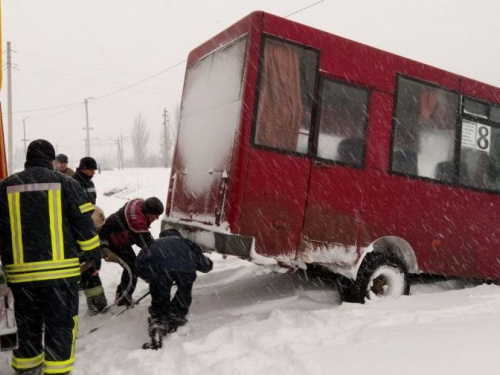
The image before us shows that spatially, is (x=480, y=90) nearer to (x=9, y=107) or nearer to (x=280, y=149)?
(x=280, y=149)

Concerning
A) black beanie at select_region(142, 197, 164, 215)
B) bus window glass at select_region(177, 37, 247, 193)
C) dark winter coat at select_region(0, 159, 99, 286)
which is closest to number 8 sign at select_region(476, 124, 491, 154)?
bus window glass at select_region(177, 37, 247, 193)

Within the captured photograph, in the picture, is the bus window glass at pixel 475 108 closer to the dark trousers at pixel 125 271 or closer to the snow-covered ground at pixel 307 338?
the snow-covered ground at pixel 307 338

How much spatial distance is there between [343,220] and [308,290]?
132 centimetres

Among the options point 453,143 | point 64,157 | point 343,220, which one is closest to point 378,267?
point 343,220

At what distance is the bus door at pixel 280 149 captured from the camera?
4.86 metres

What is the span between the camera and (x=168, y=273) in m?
4.61

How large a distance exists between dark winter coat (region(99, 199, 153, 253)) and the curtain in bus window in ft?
5.32

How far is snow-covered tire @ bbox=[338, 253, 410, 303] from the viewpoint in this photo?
552 cm

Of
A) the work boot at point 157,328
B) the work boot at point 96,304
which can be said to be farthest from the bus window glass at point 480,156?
the work boot at point 96,304

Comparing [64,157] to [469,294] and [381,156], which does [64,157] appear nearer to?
[381,156]

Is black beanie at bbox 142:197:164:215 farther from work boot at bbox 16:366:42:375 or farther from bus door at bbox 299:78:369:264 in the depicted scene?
work boot at bbox 16:366:42:375

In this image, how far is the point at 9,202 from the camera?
3.58 metres

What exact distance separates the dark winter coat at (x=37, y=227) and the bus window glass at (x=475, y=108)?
5152 mm

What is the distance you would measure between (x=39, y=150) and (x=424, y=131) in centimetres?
451
